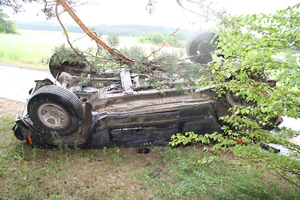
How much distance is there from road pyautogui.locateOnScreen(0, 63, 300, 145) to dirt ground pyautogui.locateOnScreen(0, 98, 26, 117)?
46 cm

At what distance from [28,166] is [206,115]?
323cm

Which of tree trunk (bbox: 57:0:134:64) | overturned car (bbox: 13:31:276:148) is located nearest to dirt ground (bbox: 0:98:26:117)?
overturned car (bbox: 13:31:276:148)

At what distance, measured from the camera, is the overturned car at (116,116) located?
3.71 m

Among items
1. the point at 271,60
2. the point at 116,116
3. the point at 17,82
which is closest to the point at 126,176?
the point at 116,116

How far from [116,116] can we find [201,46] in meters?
4.47

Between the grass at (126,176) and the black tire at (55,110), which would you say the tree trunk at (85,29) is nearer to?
the black tire at (55,110)

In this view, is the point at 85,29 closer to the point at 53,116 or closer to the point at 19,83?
the point at 53,116

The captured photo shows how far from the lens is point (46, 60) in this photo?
564 cm

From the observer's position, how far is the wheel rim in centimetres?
372

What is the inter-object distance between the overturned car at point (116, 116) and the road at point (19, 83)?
121 inches

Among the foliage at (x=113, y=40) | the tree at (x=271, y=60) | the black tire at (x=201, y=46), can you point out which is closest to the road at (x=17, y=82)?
the foliage at (x=113, y=40)

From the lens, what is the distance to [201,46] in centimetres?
722

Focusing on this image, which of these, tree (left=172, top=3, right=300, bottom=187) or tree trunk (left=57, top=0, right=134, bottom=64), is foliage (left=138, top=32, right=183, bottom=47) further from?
tree (left=172, top=3, right=300, bottom=187)

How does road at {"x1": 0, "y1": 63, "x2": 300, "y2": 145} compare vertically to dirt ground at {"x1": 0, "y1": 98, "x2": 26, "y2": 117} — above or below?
below
